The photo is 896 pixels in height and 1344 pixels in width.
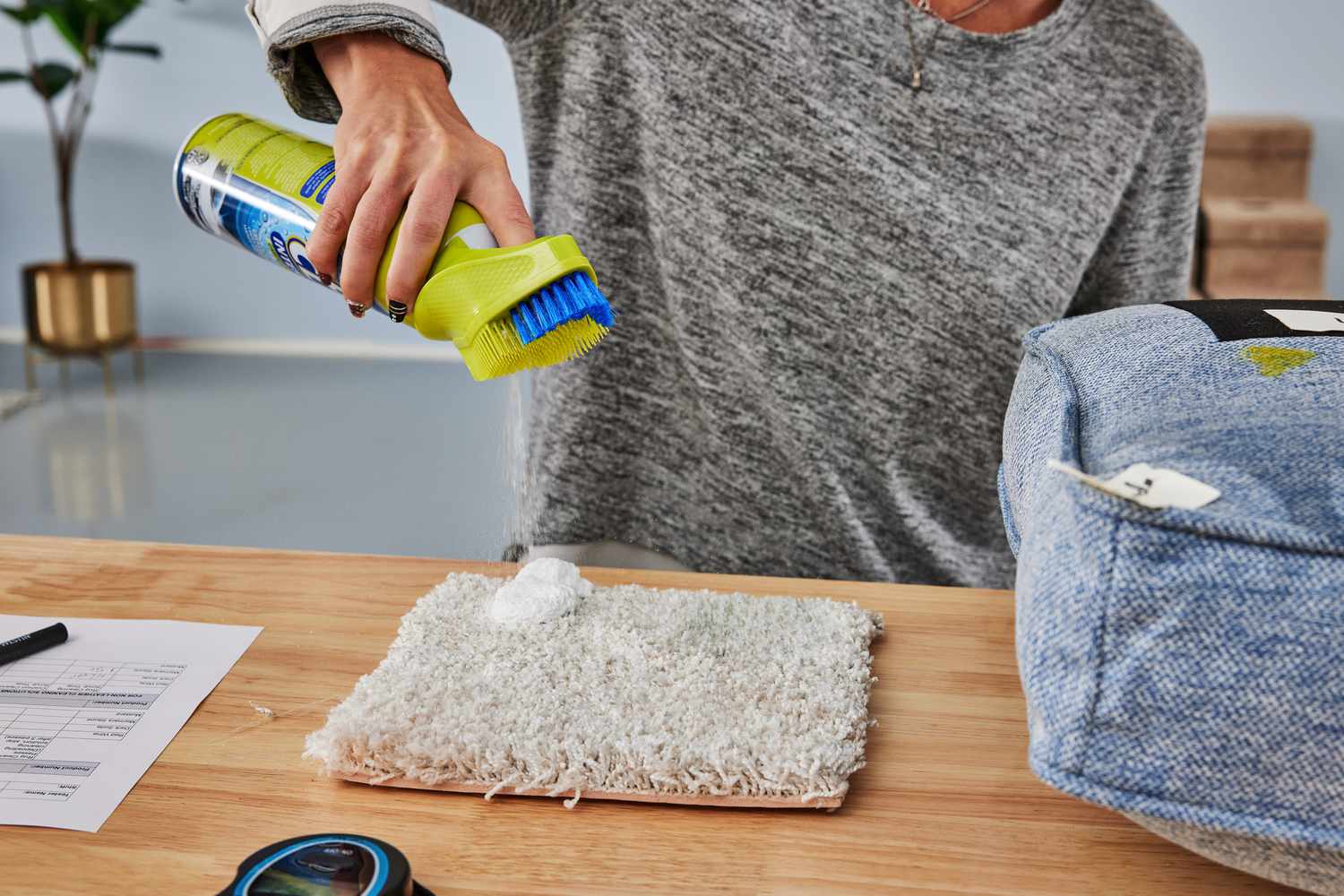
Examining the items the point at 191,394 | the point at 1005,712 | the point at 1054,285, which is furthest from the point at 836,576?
the point at 191,394

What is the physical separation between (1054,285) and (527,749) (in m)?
0.72

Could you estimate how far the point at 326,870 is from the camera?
1.51 feet

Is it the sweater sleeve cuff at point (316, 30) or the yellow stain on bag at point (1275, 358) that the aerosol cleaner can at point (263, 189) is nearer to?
the sweater sleeve cuff at point (316, 30)

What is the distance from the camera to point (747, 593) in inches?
31.0

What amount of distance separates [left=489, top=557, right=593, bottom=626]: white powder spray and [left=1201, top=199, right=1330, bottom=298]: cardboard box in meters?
2.72

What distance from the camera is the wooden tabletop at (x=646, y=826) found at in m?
0.50

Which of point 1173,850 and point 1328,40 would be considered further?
point 1328,40

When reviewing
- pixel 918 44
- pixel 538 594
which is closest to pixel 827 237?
pixel 918 44

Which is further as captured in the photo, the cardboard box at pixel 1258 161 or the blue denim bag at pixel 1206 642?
the cardboard box at pixel 1258 161

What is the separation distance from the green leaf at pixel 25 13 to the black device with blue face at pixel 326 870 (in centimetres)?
388

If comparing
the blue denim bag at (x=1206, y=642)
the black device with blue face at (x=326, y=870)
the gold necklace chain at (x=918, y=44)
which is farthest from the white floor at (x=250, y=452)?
the blue denim bag at (x=1206, y=642)

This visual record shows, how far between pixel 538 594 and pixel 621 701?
0.40 feet

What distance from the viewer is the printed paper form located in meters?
0.55

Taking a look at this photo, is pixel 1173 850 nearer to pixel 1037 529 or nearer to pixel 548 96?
pixel 1037 529
